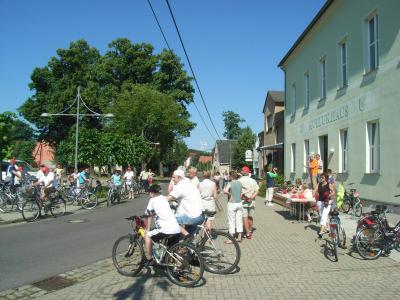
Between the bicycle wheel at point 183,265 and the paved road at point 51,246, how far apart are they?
6.89 ft

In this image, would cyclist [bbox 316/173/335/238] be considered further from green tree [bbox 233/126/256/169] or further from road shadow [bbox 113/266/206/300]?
green tree [bbox 233/126/256/169]

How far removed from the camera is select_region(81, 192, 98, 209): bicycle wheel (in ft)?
66.1

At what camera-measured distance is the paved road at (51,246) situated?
769 cm

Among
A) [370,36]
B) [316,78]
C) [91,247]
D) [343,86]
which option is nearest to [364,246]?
[91,247]

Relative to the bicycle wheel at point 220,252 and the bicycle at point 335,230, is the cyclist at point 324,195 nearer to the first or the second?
the bicycle at point 335,230

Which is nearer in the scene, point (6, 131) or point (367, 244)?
point (367, 244)

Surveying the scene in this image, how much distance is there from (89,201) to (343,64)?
12.1 metres

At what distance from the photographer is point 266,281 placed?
7.06m

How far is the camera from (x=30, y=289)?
6.59 metres

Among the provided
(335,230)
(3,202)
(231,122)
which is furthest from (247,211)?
(231,122)

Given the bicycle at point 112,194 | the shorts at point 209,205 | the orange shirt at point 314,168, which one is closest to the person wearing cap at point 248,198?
the shorts at point 209,205

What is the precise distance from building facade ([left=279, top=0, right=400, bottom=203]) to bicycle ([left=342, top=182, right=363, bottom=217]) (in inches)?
10.3

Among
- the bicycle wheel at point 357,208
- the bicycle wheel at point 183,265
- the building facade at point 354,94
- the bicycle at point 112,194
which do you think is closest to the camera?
the bicycle wheel at point 183,265

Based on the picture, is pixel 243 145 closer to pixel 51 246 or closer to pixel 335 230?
pixel 51 246
